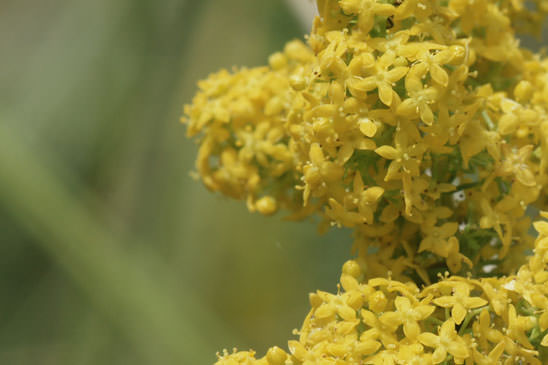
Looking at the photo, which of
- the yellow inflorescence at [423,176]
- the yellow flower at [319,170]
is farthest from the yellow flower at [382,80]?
the yellow flower at [319,170]

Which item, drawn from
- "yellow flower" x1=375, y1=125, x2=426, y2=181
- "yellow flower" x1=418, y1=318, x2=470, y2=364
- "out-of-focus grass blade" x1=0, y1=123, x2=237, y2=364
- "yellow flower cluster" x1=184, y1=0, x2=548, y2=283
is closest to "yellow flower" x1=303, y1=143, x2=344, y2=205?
"yellow flower cluster" x1=184, y1=0, x2=548, y2=283

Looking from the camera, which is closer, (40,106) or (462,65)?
→ (462,65)

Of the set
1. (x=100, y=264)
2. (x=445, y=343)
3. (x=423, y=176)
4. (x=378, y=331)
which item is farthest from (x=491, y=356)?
(x=100, y=264)

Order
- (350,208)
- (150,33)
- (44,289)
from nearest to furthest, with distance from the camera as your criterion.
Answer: (350,208)
(150,33)
(44,289)

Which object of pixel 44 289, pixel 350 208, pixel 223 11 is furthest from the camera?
pixel 223 11

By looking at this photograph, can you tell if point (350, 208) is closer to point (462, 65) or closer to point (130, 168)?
point (462, 65)

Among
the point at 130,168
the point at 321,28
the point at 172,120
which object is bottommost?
the point at 321,28

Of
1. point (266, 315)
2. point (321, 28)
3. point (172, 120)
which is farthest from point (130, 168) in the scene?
point (321, 28)

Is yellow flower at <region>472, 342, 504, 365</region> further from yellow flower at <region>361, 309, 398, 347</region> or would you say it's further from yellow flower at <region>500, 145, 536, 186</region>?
yellow flower at <region>500, 145, 536, 186</region>
